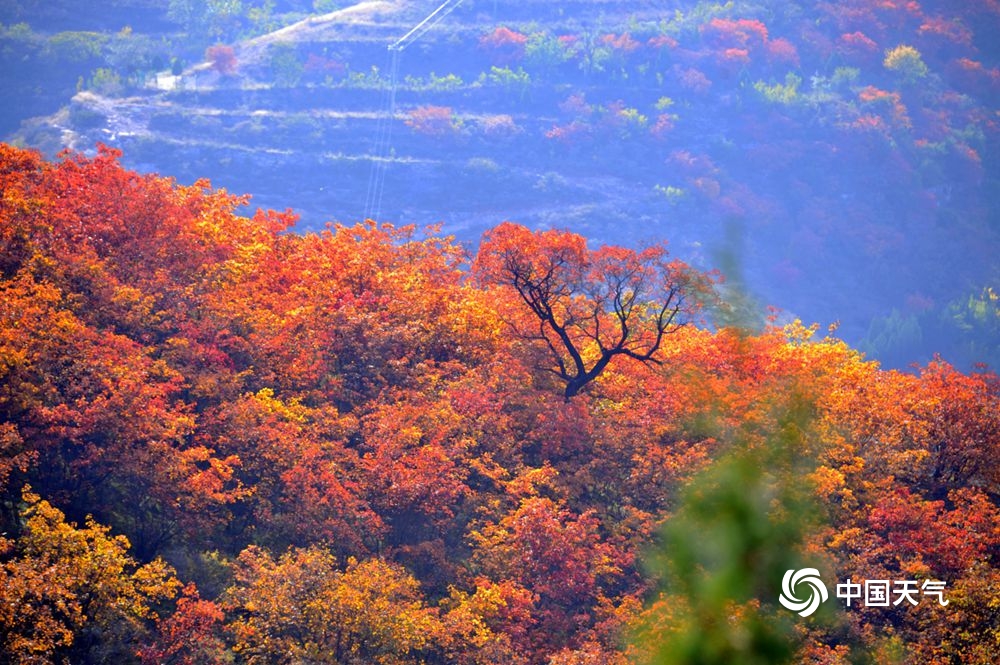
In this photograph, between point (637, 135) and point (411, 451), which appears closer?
point (411, 451)

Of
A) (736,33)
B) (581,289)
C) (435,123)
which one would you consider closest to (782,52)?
(736,33)

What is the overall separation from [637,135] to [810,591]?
84.6 meters

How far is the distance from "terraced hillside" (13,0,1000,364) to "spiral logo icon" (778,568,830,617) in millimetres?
65919

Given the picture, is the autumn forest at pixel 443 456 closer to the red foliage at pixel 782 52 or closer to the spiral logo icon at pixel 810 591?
the spiral logo icon at pixel 810 591

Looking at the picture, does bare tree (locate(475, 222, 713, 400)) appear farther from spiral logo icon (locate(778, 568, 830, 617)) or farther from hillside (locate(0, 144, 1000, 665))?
spiral logo icon (locate(778, 568, 830, 617))

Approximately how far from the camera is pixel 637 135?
100m

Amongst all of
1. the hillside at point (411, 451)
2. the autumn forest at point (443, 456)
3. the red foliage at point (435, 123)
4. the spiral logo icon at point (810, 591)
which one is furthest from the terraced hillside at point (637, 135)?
the spiral logo icon at point (810, 591)

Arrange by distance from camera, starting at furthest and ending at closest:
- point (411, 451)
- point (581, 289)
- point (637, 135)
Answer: point (637, 135) < point (581, 289) < point (411, 451)

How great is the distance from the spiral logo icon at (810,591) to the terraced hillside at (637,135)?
6592cm

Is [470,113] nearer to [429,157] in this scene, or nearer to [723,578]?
[429,157]

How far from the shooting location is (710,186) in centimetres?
9675

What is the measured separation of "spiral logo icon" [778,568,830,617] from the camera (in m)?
17.5

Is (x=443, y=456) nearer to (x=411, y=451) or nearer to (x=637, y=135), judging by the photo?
(x=411, y=451)

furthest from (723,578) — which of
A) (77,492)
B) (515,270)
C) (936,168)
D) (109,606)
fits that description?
(936,168)
